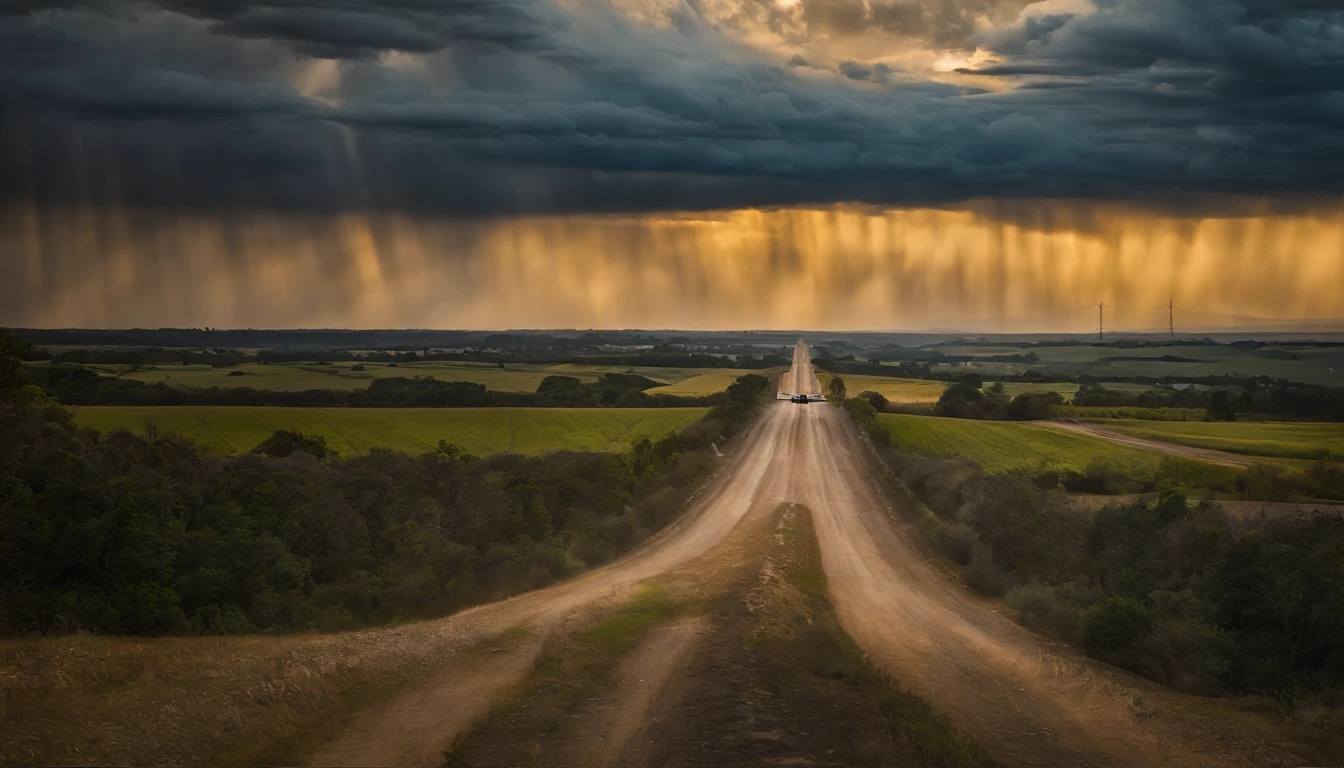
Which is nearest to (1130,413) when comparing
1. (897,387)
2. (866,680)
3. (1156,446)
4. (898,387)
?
(1156,446)

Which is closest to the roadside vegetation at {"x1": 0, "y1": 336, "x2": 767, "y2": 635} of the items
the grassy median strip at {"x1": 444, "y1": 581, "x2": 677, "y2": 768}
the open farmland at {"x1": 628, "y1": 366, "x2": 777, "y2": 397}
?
the grassy median strip at {"x1": 444, "y1": 581, "x2": 677, "y2": 768}

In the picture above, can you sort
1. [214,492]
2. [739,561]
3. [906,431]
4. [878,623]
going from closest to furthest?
[878,623]
[739,561]
[214,492]
[906,431]

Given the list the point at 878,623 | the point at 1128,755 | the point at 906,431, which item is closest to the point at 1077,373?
the point at 906,431

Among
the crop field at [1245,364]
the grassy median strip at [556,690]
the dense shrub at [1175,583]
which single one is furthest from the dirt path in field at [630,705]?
the crop field at [1245,364]

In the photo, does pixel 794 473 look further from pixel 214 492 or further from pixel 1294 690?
pixel 1294 690

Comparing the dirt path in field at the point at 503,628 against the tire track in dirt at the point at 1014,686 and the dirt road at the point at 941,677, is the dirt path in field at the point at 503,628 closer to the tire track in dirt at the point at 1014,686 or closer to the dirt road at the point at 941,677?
the dirt road at the point at 941,677

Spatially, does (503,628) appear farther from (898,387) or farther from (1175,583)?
(898,387)
